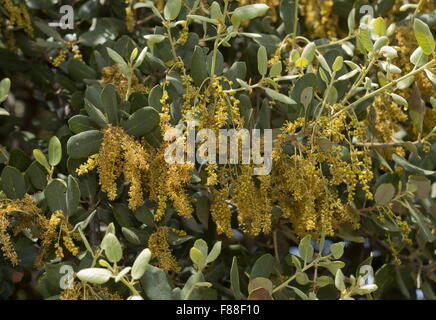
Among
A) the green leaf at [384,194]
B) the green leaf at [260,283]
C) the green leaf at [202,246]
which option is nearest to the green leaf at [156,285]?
the green leaf at [202,246]

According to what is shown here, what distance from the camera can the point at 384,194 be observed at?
213 cm

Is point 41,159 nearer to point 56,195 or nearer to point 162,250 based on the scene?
point 56,195

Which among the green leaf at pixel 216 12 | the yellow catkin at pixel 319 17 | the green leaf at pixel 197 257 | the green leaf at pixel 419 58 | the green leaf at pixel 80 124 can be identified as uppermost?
the yellow catkin at pixel 319 17

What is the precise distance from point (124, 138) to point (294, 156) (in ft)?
1.35

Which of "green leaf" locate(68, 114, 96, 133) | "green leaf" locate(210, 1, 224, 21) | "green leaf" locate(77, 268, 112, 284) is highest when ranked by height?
"green leaf" locate(210, 1, 224, 21)

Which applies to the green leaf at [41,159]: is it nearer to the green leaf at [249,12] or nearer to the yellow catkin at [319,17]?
the green leaf at [249,12]

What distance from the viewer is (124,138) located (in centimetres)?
182

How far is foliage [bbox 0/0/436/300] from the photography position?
71.5 inches

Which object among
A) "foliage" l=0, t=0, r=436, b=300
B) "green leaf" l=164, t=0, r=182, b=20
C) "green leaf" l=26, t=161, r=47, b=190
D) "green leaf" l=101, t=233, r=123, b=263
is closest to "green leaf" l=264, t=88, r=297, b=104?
"foliage" l=0, t=0, r=436, b=300

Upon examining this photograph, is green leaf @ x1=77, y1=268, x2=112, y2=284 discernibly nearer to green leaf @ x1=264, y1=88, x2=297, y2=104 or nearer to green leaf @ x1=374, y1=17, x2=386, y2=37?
green leaf @ x1=264, y1=88, x2=297, y2=104

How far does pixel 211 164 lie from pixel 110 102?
0.92ft

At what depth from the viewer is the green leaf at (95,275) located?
63.2 inches

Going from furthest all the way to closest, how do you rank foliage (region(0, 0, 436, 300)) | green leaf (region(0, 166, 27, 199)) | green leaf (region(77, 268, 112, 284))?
green leaf (region(0, 166, 27, 199))
foliage (region(0, 0, 436, 300))
green leaf (region(77, 268, 112, 284))

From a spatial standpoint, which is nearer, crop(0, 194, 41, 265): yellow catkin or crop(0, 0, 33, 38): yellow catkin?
crop(0, 194, 41, 265): yellow catkin
